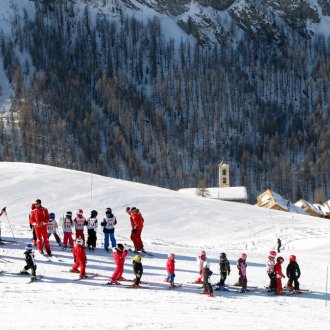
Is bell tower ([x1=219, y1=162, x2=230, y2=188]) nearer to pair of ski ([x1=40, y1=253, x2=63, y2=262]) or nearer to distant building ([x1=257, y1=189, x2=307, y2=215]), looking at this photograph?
distant building ([x1=257, y1=189, x2=307, y2=215])

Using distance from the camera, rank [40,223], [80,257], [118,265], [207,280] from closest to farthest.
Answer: [207,280], [118,265], [80,257], [40,223]

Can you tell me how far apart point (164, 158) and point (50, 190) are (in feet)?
347

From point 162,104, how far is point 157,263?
140 metres

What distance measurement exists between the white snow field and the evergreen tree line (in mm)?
95191

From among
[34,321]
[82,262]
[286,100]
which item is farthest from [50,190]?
[286,100]

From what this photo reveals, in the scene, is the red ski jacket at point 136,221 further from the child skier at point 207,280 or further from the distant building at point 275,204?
the distant building at point 275,204

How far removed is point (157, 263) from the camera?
18.8 m

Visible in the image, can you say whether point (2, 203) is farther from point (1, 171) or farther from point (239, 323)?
point (239, 323)

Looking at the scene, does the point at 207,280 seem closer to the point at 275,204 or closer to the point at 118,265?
the point at 118,265

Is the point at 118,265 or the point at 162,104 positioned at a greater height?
the point at 162,104

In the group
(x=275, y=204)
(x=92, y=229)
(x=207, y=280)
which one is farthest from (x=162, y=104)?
(x=207, y=280)

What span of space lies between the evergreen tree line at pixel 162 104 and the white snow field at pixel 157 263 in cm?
9519

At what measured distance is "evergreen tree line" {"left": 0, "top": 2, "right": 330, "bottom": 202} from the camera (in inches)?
5271

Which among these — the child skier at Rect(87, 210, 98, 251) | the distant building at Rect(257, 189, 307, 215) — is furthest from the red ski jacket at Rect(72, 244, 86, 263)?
the distant building at Rect(257, 189, 307, 215)
